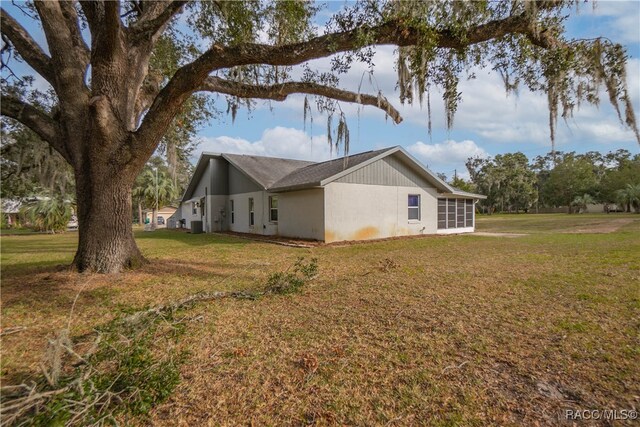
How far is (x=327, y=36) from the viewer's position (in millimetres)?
5059

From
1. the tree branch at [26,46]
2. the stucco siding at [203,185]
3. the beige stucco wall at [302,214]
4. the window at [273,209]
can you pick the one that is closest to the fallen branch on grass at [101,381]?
the tree branch at [26,46]

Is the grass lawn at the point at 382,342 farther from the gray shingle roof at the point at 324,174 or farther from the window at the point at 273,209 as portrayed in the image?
the window at the point at 273,209

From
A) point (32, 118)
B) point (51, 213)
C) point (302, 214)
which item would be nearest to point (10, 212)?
point (51, 213)

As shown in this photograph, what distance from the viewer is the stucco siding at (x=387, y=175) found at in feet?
45.1

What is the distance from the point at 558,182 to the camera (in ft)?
175

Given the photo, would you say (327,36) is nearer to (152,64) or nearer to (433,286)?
(433,286)

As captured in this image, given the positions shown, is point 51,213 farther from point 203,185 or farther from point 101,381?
point 101,381

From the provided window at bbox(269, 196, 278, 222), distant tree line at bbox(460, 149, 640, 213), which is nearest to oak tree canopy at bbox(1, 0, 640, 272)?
window at bbox(269, 196, 278, 222)

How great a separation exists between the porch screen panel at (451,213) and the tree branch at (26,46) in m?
17.1

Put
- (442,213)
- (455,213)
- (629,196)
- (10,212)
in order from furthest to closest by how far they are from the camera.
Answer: (629,196)
(10,212)
(455,213)
(442,213)

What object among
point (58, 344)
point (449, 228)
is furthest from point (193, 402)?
point (449, 228)

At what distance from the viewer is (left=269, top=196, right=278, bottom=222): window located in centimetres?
1606

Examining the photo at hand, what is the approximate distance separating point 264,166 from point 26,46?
1277 centimetres

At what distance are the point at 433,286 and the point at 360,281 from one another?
4.42ft
